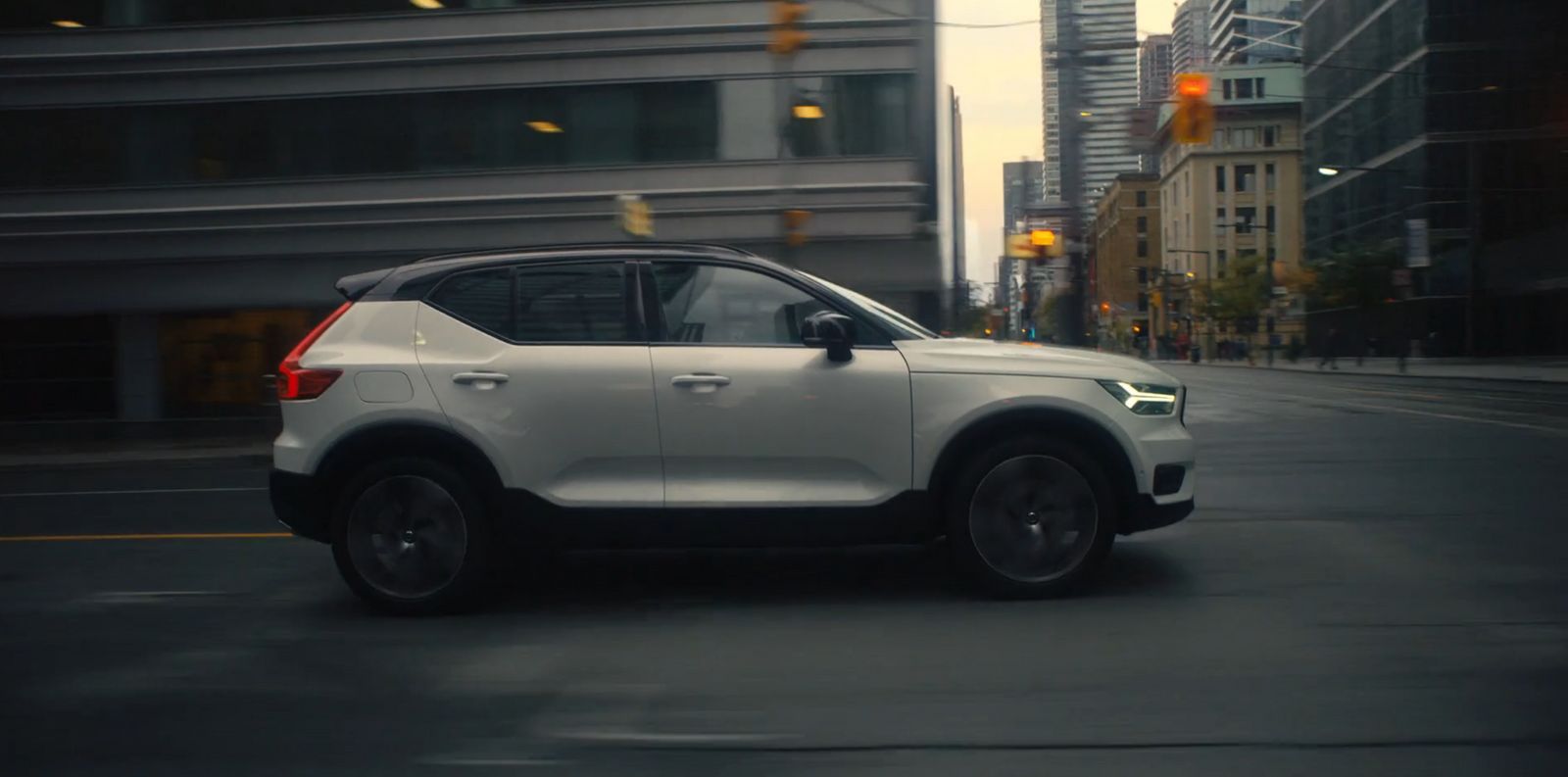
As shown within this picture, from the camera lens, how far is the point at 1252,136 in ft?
336

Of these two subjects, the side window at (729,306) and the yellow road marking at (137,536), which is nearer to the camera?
the side window at (729,306)

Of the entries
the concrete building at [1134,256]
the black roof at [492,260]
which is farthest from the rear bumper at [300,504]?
the concrete building at [1134,256]

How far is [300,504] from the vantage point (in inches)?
235

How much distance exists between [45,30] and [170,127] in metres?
2.99

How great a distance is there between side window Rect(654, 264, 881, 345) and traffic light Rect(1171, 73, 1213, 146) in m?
14.3

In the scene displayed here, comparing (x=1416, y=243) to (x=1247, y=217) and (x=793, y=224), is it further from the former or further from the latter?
(x=1247, y=217)

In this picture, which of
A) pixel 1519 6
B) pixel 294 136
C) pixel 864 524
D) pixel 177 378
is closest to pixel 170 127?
pixel 294 136

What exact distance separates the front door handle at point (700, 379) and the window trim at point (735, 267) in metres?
0.17

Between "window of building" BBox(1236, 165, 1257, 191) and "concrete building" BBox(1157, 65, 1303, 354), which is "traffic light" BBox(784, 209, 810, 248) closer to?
"concrete building" BBox(1157, 65, 1303, 354)

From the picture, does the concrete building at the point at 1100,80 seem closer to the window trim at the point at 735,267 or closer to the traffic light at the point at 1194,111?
the traffic light at the point at 1194,111

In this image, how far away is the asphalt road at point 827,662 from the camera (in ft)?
13.4

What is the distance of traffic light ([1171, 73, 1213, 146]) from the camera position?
18.8m

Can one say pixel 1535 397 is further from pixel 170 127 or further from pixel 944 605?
pixel 170 127

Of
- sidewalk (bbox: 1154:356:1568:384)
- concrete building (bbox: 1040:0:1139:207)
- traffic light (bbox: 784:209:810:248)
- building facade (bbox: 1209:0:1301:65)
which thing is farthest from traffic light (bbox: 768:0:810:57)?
building facade (bbox: 1209:0:1301:65)
